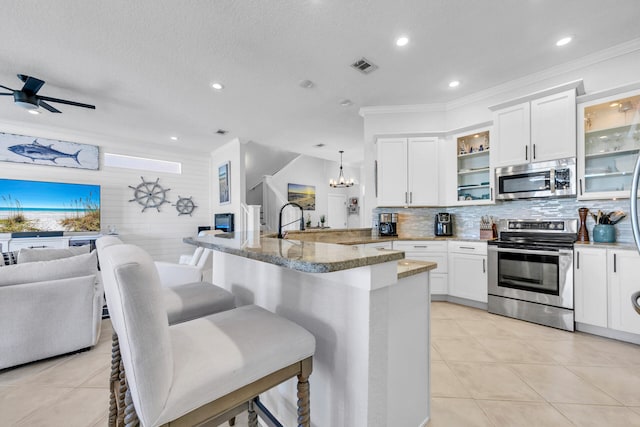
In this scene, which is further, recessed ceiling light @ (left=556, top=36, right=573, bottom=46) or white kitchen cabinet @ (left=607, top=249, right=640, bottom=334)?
recessed ceiling light @ (left=556, top=36, right=573, bottom=46)

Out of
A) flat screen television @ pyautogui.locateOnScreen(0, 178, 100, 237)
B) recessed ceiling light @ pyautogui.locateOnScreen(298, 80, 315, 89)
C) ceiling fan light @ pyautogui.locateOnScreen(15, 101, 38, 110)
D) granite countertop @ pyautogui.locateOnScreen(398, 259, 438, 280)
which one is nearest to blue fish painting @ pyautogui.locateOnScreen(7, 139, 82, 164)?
flat screen television @ pyautogui.locateOnScreen(0, 178, 100, 237)

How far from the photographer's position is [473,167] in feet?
12.5

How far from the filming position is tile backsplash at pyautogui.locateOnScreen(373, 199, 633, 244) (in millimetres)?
2750

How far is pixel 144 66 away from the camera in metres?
2.96

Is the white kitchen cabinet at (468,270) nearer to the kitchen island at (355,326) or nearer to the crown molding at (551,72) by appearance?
the crown molding at (551,72)

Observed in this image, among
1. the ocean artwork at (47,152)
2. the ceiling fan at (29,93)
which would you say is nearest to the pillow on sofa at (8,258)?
the ceiling fan at (29,93)

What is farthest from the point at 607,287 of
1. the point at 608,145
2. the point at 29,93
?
the point at 29,93

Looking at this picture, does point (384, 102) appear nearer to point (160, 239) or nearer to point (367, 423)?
point (367, 423)

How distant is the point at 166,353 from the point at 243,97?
145 inches

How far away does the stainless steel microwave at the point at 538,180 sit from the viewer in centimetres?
286

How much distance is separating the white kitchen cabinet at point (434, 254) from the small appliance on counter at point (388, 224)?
377 mm

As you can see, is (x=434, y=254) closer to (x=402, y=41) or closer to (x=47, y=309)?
(x=402, y=41)

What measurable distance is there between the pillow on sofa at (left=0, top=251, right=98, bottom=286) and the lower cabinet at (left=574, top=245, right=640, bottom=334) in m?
4.56

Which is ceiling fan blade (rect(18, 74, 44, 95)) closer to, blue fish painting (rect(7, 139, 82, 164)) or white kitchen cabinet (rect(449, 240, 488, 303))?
blue fish painting (rect(7, 139, 82, 164))
